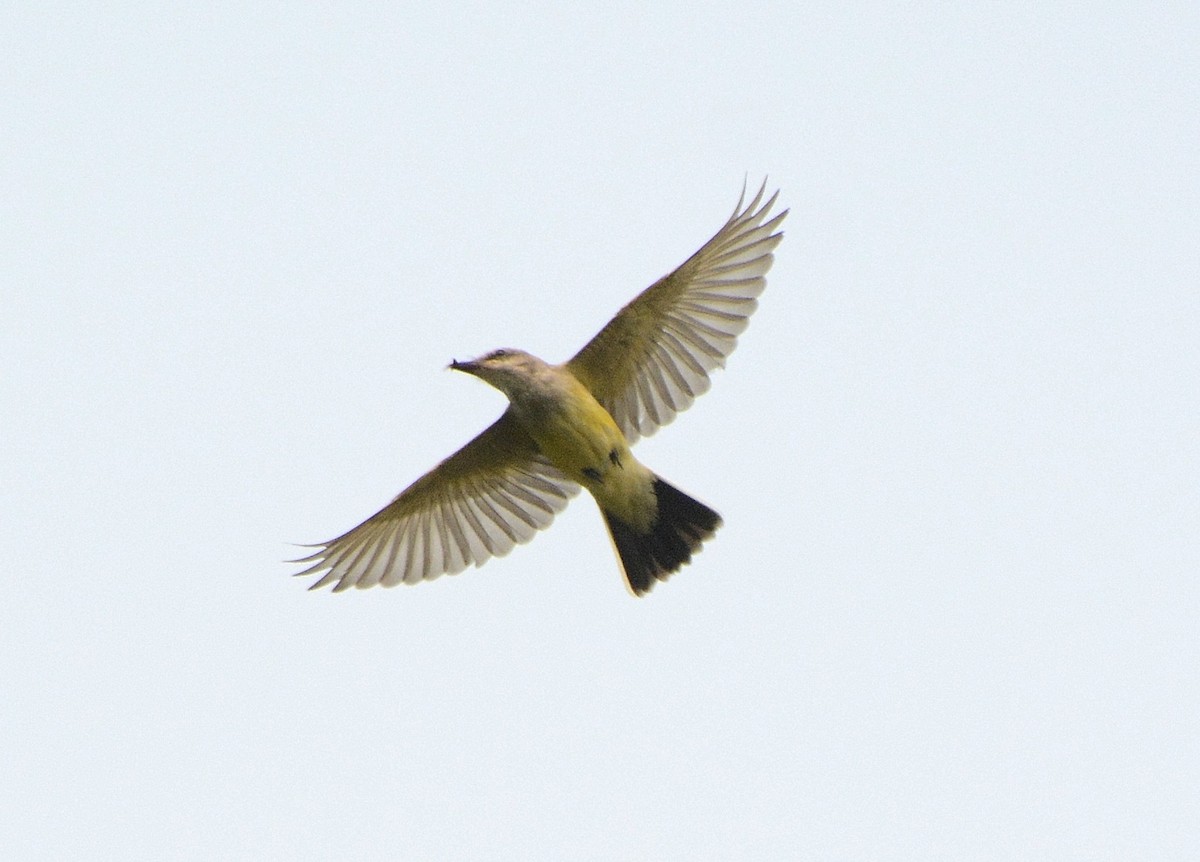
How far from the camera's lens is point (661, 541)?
37.9 ft

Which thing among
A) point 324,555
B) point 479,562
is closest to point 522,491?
point 479,562

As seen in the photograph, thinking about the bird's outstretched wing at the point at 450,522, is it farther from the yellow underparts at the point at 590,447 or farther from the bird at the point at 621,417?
the yellow underparts at the point at 590,447

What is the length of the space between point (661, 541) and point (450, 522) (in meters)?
1.58

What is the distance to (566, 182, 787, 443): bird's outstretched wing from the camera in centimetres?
1118

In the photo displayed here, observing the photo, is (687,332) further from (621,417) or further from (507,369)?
(507,369)

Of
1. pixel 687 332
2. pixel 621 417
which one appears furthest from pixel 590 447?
pixel 687 332

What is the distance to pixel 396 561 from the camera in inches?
483

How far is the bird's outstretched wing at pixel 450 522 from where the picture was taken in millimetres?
11844

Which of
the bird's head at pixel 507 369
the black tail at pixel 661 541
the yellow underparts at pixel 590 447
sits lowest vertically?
the black tail at pixel 661 541

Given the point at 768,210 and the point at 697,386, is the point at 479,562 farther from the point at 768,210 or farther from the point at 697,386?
the point at 768,210

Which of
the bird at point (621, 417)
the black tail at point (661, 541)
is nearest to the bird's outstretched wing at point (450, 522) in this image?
the bird at point (621, 417)

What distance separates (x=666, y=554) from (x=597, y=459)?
40.9 inches

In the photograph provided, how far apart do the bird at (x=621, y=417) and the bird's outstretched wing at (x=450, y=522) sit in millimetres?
13

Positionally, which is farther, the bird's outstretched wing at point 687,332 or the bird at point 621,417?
the bird's outstretched wing at point 687,332
